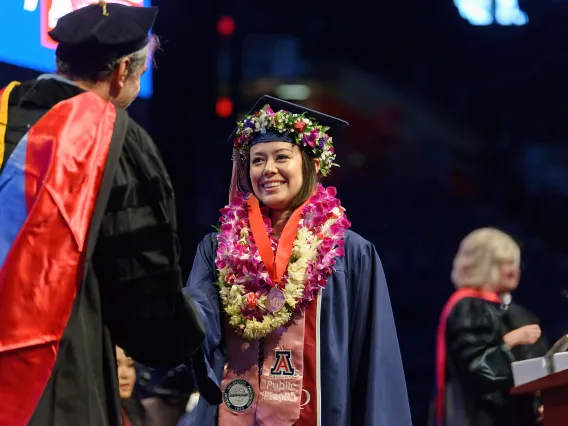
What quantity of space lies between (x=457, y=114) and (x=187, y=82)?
2.62m

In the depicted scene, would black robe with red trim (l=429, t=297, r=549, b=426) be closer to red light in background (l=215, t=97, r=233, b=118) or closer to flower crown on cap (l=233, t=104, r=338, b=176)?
flower crown on cap (l=233, t=104, r=338, b=176)

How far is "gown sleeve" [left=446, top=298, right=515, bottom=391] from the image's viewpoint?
4.71 metres

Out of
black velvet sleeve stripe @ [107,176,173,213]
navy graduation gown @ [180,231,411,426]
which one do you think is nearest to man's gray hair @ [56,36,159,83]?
black velvet sleeve stripe @ [107,176,173,213]

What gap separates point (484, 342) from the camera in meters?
4.78

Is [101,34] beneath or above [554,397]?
above

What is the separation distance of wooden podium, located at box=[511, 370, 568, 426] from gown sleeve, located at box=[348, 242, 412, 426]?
66 centimetres

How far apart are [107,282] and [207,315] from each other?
3.51ft

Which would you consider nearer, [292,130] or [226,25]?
[292,130]

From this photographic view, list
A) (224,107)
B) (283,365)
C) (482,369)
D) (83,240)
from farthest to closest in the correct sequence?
1. (224,107)
2. (482,369)
3. (283,365)
4. (83,240)

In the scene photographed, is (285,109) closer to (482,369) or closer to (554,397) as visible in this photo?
(554,397)

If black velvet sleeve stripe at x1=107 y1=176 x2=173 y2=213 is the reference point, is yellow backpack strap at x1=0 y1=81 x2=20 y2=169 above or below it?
above

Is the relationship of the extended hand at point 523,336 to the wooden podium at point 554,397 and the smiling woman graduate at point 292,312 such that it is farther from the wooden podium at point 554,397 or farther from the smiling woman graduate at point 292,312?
the smiling woman graduate at point 292,312

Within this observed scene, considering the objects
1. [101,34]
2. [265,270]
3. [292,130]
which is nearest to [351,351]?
[265,270]

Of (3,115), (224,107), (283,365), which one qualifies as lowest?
(283,365)
